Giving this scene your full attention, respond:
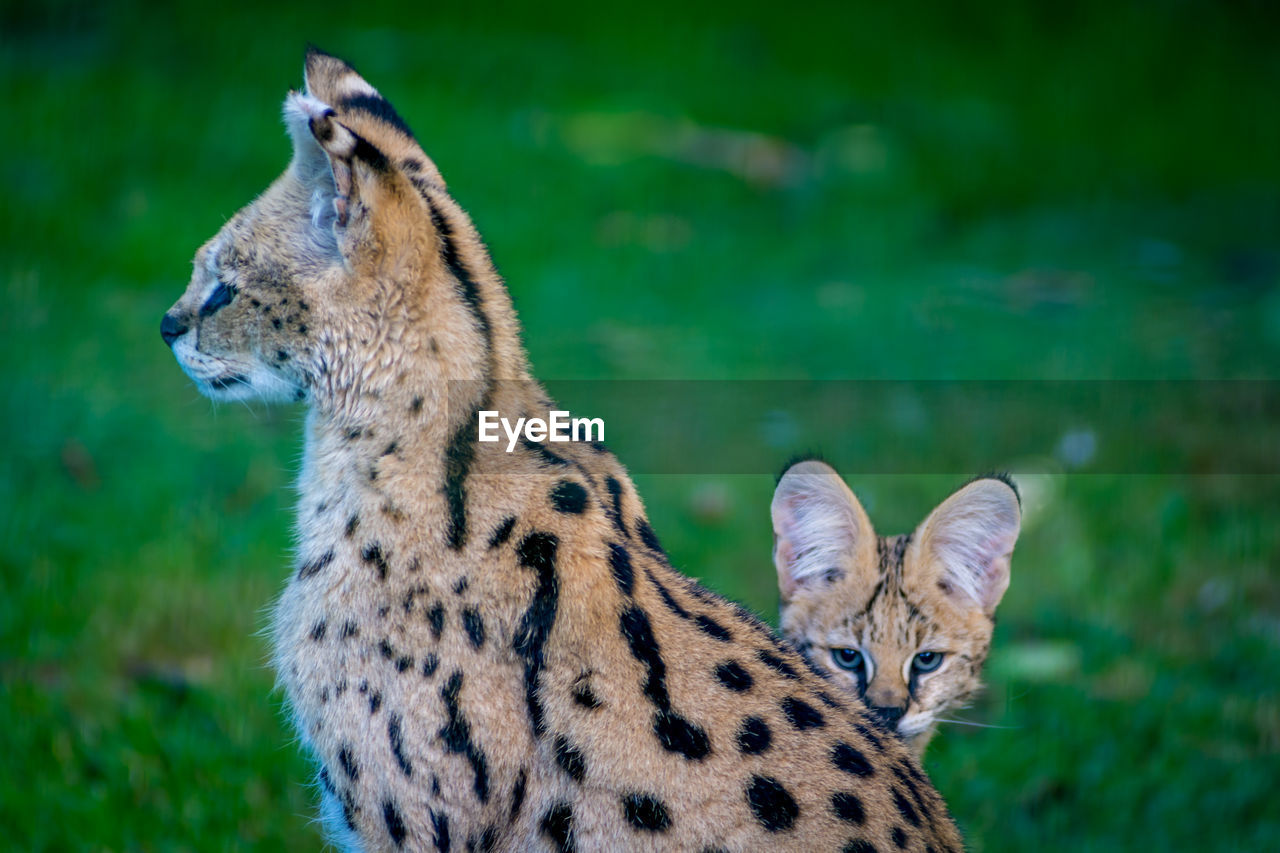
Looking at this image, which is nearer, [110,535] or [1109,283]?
[110,535]

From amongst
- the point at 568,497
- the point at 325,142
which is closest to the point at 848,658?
the point at 568,497

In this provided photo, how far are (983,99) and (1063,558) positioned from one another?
881 centimetres

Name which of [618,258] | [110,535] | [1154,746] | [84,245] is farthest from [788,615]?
[84,245]

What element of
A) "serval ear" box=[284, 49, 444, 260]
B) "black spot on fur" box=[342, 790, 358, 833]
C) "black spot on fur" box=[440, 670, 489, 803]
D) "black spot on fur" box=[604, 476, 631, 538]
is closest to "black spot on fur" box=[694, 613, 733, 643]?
"black spot on fur" box=[604, 476, 631, 538]

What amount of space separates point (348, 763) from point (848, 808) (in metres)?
1.38

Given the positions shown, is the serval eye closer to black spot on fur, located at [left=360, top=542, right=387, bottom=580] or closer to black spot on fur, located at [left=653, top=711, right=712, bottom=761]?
black spot on fur, located at [left=360, top=542, right=387, bottom=580]

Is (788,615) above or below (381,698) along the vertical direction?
above

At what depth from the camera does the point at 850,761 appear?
135 inches

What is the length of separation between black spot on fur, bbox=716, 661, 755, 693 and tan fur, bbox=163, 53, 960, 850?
13 millimetres

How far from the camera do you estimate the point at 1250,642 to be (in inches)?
246

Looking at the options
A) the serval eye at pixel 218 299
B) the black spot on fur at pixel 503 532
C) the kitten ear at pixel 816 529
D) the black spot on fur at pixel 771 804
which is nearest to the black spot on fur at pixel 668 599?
the black spot on fur at pixel 503 532

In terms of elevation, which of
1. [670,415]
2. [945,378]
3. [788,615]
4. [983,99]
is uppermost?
[983,99]

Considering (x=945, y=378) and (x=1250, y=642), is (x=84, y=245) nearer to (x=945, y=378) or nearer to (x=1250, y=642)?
(x=945, y=378)

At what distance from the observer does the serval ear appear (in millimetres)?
3590
